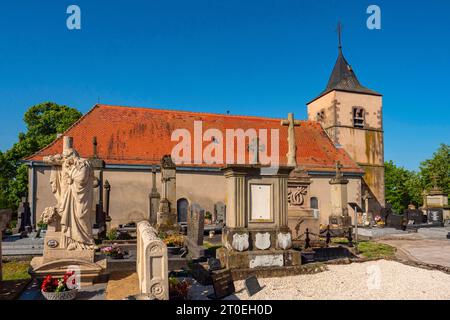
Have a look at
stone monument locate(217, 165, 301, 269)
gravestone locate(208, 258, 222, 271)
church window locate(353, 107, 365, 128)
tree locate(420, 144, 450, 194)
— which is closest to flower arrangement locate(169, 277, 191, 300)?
gravestone locate(208, 258, 222, 271)

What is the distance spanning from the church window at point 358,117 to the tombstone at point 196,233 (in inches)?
896

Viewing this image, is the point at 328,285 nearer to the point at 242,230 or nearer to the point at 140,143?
the point at 242,230

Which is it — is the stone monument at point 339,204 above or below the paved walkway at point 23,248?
above

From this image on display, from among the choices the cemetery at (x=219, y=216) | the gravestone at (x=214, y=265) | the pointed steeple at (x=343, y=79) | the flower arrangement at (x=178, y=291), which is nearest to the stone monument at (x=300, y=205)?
the cemetery at (x=219, y=216)

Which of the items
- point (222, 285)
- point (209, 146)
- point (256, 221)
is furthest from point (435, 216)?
point (222, 285)

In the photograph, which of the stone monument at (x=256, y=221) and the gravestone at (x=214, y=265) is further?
the stone monument at (x=256, y=221)

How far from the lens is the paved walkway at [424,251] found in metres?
11.3

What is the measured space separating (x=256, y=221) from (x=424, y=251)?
845 cm

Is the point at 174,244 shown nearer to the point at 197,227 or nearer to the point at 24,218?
the point at 197,227

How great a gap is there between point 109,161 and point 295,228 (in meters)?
14.0

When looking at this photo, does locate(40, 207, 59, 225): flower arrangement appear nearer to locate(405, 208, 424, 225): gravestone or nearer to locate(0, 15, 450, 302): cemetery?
locate(0, 15, 450, 302): cemetery

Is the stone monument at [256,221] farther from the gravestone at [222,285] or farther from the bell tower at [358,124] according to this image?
the bell tower at [358,124]

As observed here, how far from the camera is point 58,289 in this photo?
19.9 feet

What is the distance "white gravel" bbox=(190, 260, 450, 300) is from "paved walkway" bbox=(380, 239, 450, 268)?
10.6 ft
